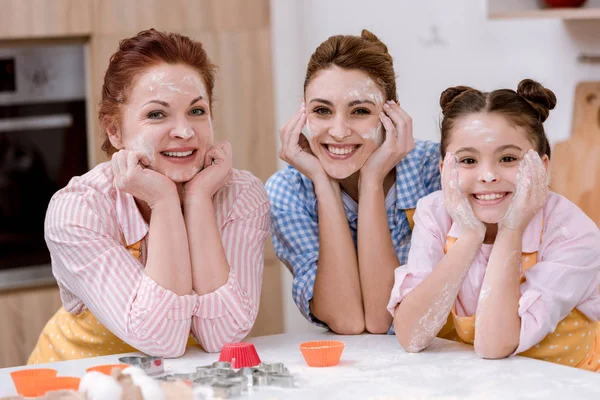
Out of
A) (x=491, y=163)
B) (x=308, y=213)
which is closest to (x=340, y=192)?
(x=308, y=213)

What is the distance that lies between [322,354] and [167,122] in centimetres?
56

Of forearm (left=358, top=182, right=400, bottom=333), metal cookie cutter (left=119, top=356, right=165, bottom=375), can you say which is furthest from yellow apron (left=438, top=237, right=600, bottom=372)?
metal cookie cutter (left=119, top=356, right=165, bottom=375)

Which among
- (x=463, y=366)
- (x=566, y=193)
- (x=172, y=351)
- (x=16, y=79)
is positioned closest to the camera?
(x=463, y=366)

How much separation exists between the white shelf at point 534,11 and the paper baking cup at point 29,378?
1746mm

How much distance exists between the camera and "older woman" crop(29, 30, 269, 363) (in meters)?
1.59

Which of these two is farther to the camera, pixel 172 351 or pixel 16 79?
pixel 16 79

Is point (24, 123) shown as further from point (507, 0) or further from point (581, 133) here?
point (581, 133)

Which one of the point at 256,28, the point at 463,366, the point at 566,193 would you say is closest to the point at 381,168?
the point at 463,366

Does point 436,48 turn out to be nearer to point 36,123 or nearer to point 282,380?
point 36,123

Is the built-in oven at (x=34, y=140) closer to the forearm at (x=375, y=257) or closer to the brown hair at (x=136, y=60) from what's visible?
the brown hair at (x=136, y=60)

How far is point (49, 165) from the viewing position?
3014 millimetres

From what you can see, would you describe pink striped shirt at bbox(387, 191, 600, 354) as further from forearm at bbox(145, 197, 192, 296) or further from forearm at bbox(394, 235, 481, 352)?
forearm at bbox(145, 197, 192, 296)

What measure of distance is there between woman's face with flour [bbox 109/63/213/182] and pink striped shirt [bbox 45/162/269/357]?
3.8 inches

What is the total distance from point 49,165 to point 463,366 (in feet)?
6.44
